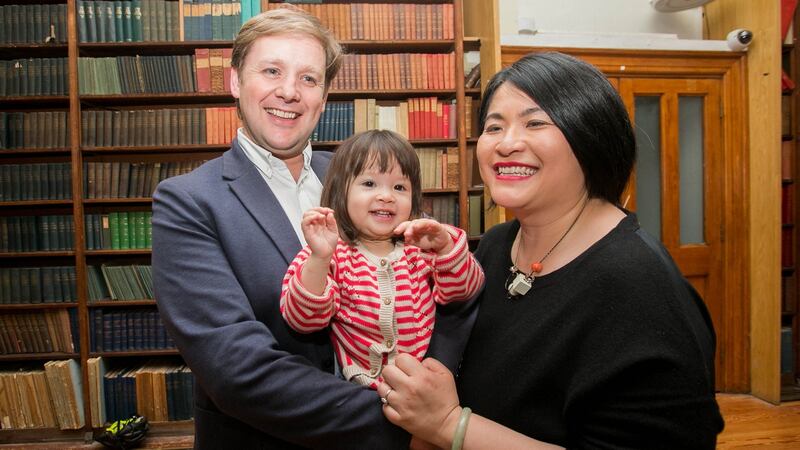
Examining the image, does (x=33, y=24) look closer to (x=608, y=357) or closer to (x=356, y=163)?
(x=356, y=163)

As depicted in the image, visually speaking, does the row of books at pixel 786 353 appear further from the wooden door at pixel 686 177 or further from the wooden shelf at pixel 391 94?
the wooden shelf at pixel 391 94

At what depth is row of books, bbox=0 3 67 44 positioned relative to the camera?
3.55 m

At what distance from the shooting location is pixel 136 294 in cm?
366

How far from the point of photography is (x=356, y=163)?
4.30 ft

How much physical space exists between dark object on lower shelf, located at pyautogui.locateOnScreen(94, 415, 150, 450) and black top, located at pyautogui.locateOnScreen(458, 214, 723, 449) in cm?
309

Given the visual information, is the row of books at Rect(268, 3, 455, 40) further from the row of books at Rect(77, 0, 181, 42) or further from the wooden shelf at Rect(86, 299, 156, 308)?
the wooden shelf at Rect(86, 299, 156, 308)

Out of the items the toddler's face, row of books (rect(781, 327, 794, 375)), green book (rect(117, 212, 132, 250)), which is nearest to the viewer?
the toddler's face

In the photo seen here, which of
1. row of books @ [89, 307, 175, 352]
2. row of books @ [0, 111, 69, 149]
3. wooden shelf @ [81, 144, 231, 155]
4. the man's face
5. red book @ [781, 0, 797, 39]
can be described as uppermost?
red book @ [781, 0, 797, 39]

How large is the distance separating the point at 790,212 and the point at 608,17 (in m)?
2.16

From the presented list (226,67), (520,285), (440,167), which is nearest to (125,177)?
(226,67)

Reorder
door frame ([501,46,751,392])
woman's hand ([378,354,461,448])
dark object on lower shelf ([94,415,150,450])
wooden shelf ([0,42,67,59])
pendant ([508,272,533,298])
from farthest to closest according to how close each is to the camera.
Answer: door frame ([501,46,751,392]) → wooden shelf ([0,42,67,59]) → dark object on lower shelf ([94,415,150,450]) → pendant ([508,272,533,298]) → woman's hand ([378,354,461,448])

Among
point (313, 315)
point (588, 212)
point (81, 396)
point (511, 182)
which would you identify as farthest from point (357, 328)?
point (81, 396)

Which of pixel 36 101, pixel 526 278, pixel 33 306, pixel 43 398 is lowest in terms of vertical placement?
pixel 43 398

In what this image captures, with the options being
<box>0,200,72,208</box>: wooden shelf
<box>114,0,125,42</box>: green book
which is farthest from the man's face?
<box>0,200,72,208</box>: wooden shelf
